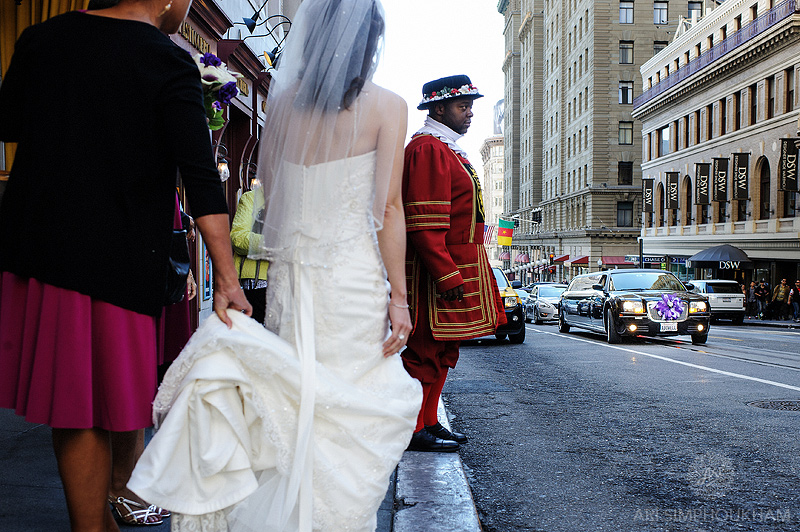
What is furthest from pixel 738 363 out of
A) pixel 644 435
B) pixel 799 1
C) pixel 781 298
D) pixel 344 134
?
pixel 799 1

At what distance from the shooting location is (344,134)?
261cm

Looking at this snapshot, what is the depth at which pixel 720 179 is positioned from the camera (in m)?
41.4

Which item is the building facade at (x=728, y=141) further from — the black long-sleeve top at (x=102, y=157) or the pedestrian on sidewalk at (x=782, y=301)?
the black long-sleeve top at (x=102, y=157)

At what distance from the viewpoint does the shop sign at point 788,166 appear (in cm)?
3291

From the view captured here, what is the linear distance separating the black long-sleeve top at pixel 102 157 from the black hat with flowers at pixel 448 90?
2.61 m

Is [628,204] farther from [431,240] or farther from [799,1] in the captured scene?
[431,240]

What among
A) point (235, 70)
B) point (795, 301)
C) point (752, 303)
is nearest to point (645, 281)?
point (235, 70)

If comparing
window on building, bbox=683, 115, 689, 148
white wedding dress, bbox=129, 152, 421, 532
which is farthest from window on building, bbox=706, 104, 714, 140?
white wedding dress, bbox=129, 152, 421, 532

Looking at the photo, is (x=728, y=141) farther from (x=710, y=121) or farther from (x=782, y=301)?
(x=782, y=301)

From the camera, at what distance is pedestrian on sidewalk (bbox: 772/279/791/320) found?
3164 cm

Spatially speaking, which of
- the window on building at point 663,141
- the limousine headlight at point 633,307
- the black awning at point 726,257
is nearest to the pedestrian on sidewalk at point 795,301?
the black awning at point 726,257

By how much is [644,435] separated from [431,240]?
2218mm

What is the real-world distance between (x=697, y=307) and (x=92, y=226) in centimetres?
1367

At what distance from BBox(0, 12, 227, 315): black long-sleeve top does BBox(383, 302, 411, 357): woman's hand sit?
0.75 metres
